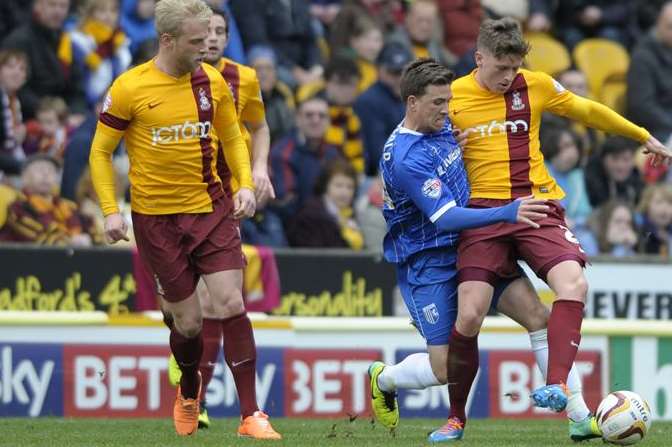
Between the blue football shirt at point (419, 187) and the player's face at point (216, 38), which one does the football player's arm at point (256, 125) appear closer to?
the player's face at point (216, 38)

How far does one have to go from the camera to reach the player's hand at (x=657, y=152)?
8703 mm

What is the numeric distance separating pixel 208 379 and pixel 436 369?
5.83 ft

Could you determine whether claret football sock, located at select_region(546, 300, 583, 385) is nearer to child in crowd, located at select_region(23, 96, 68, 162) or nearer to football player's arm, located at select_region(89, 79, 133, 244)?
football player's arm, located at select_region(89, 79, 133, 244)

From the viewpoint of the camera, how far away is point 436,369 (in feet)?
28.8

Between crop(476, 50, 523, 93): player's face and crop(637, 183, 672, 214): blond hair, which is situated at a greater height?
crop(476, 50, 523, 93): player's face

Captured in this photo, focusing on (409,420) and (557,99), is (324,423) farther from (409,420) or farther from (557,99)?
(557,99)

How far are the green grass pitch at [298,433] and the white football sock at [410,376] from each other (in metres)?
0.28

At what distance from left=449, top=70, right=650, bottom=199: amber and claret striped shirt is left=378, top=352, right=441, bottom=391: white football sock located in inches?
37.4

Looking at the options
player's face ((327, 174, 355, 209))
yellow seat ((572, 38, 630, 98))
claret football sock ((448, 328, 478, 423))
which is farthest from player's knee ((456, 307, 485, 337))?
yellow seat ((572, 38, 630, 98))

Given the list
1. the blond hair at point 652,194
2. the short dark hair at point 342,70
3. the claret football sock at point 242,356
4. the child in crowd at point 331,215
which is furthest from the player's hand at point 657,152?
the short dark hair at point 342,70

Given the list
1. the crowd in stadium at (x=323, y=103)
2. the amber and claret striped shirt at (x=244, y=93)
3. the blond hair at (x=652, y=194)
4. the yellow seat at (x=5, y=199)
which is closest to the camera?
the amber and claret striped shirt at (x=244, y=93)

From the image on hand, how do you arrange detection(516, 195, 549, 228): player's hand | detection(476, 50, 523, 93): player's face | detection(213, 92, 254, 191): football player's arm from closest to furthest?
detection(516, 195, 549, 228): player's hand < detection(476, 50, 523, 93): player's face < detection(213, 92, 254, 191): football player's arm

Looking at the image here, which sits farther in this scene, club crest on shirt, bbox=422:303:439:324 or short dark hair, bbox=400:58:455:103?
club crest on shirt, bbox=422:303:439:324

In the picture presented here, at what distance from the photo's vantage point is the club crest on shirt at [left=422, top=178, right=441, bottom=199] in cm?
833
